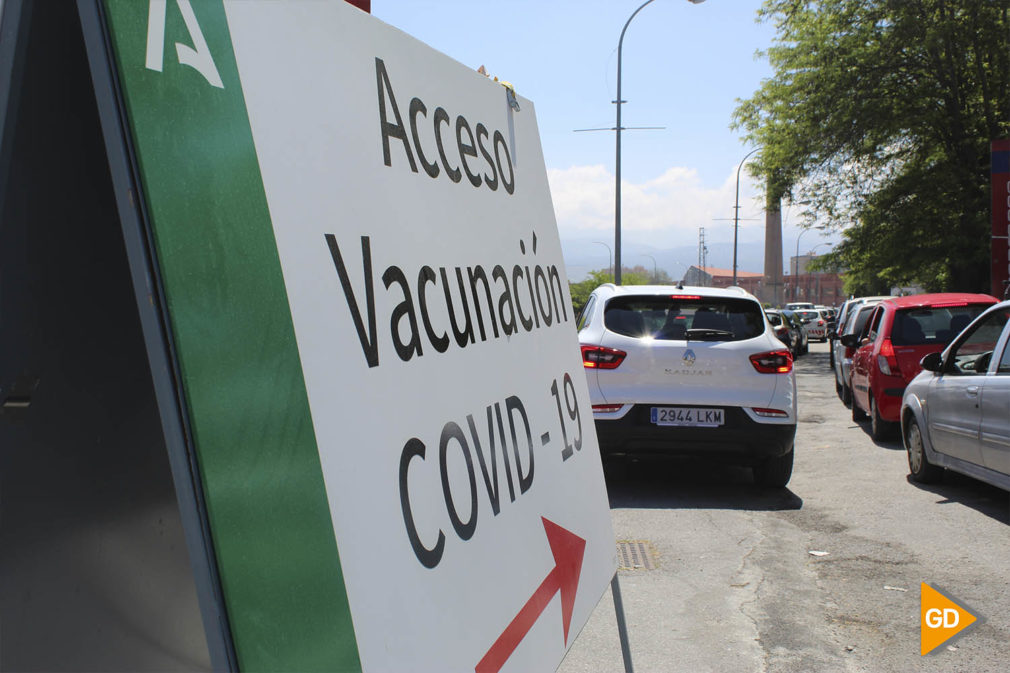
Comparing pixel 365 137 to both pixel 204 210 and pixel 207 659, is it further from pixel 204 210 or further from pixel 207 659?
pixel 207 659

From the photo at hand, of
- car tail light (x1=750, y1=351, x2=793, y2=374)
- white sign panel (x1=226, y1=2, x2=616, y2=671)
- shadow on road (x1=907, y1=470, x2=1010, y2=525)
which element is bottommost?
shadow on road (x1=907, y1=470, x2=1010, y2=525)

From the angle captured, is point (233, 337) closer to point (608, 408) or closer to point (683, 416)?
point (608, 408)

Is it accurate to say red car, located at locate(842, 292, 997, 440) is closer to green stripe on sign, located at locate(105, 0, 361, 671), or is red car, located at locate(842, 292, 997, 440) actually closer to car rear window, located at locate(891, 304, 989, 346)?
car rear window, located at locate(891, 304, 989, 346)

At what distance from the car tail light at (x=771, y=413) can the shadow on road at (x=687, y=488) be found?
711 millimetres

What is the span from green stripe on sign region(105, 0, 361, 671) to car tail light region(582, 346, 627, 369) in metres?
6.22

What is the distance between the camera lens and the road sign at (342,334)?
1.12 metres

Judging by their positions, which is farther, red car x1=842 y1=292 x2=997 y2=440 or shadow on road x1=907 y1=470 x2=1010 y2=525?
red car x1=842 y1=292 x2=997 y2=440

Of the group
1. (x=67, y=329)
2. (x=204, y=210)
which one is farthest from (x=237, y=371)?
(x=67, y=329)

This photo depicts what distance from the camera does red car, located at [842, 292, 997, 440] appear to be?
10.3m

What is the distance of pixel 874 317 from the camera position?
39.9 ft

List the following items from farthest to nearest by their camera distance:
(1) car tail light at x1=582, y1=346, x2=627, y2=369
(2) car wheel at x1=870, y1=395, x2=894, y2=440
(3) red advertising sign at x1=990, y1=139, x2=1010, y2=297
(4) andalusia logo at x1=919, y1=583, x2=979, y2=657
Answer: (3) red advertising sign at x1=990, y1=139, x2=1010, y2=297
(2) car wheel at x1=870, y1=395, x2=894, y2=440
(1) car tail light at x1=582, y1=346, x2=627, y2=369
(4) andalusia logo at x1=919, y1=583, x2=979, y2=657

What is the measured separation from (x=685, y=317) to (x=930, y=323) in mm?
4694

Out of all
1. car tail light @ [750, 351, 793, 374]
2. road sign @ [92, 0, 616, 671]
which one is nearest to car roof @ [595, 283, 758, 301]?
car tail light @ [750, 351, 793, 374]

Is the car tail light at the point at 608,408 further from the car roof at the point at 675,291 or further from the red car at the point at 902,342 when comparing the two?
the red car at the point at 902,342
